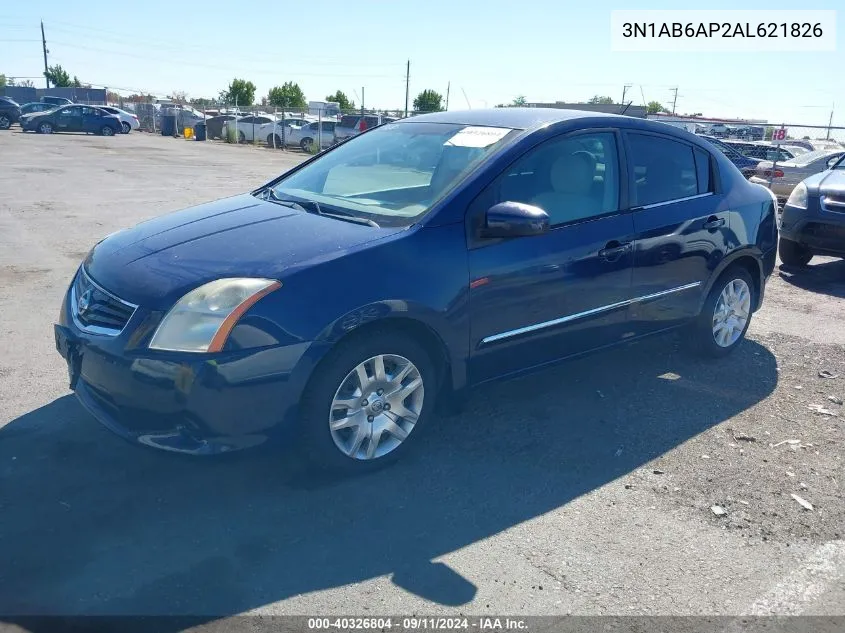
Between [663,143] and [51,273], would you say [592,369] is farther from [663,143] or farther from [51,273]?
[51,273]

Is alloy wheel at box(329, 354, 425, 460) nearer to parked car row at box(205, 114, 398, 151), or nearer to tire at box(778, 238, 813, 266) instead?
tire at box(778, 238, 813, 266)

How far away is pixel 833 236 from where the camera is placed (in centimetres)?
862

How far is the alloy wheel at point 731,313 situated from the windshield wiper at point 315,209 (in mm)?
A: 2924

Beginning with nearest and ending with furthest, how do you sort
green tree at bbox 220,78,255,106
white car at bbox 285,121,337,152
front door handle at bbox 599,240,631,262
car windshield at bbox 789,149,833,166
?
front door handle at bbox 599,240,631,262 < car windshield at bbox 789,149,833,166 < white car at bbox 285,121,337,152 < green tree at bbox 220,78,255,106

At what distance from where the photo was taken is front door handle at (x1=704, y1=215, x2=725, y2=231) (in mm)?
5281

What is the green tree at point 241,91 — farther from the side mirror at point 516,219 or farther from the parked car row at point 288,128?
the side mirror at point 516,219

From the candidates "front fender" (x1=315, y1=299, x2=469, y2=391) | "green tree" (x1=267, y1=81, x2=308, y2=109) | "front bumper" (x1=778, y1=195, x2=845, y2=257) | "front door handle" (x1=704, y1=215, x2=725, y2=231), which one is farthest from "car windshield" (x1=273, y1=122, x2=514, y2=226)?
"green tree" (x1=267, y1=81, x2=308, y2=109)

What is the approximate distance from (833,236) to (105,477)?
8049mm

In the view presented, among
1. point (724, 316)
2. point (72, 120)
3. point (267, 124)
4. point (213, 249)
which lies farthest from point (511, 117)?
point (72, 120)

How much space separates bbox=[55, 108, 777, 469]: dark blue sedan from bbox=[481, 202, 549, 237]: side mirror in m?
0.01

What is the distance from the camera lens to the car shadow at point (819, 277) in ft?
28.1

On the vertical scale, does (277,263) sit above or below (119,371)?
above

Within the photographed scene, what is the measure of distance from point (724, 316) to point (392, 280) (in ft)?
10.4

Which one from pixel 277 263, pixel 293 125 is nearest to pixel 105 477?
pixel 277 263
